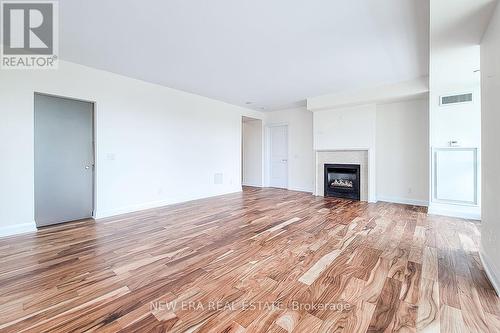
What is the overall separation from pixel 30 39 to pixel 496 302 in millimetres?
5704

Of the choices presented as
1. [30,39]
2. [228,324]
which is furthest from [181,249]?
[30,39]

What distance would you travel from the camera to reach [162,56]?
3.46m

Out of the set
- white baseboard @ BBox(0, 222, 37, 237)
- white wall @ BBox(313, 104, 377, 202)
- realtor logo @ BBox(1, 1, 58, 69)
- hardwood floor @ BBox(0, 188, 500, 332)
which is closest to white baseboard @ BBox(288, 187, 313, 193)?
white wall @ BBox(313, 104, 377, 202)

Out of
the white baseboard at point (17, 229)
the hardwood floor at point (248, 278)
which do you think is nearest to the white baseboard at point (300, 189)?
the hardwood floor at point (248, 278)

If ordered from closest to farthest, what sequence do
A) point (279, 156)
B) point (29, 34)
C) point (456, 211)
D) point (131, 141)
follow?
point (29, 34)
point (456, 211)
point (131, 141)
point (279, 156)

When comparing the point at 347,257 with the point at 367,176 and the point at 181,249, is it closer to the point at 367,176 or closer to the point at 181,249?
the point at 181,249

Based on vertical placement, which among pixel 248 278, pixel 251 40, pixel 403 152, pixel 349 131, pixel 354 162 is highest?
pixel 251 40

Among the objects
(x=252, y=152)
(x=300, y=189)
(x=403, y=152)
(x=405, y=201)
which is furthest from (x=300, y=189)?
(x=403, y=152)

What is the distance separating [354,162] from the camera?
5.75 m

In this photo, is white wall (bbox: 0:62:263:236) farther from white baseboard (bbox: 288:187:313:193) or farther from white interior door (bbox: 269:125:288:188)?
white baseboard (bbox: 288:187:313:193)

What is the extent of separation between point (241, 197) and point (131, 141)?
295cm

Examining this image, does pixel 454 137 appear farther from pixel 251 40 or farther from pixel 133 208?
pixel 133 208

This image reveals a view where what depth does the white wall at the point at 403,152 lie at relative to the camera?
4.99 metres

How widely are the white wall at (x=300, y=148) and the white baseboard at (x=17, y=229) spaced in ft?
19.9
